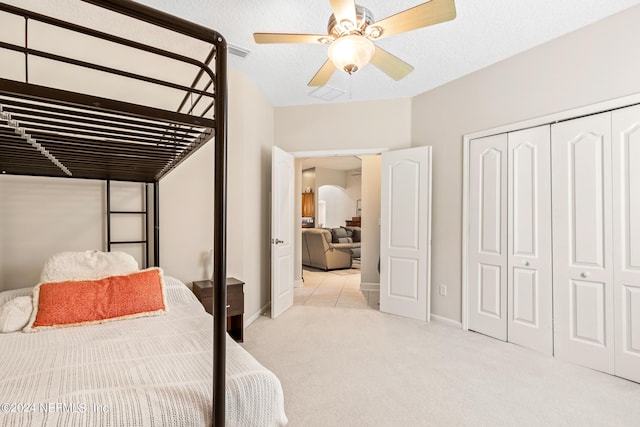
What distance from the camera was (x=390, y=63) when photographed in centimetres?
224

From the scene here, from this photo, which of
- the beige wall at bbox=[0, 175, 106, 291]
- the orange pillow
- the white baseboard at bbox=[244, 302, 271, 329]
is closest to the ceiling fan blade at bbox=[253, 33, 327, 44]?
the orange pillow

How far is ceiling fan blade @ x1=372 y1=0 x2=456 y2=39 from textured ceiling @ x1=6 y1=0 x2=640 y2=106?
1.99ft

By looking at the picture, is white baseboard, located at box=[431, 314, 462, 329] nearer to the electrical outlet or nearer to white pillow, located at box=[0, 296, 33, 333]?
the electrical outlet

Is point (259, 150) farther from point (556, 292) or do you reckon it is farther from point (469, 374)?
point (556, 292)

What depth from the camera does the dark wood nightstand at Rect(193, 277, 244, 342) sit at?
109 inches

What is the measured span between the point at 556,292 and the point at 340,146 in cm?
282

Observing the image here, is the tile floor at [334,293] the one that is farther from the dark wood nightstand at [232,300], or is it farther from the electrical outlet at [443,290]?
the dark wood nightstand at [232,300]

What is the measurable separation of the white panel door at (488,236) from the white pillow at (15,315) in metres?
3.64

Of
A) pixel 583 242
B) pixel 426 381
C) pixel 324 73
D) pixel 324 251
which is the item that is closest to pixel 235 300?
pixel 426 381

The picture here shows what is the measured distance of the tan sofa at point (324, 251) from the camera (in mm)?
6871

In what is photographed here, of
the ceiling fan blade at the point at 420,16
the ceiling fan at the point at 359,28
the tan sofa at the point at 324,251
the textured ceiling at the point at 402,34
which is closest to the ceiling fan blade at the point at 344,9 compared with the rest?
the ceiling fan at the point at 359,28

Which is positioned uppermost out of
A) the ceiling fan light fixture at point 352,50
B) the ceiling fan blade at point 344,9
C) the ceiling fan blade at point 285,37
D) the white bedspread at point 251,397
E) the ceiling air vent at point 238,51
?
the ceiling air vent at point 238,51

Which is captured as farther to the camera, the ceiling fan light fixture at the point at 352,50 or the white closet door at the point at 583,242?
the white closet door at the point at 583,242

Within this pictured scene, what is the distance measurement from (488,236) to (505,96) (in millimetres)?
1407
